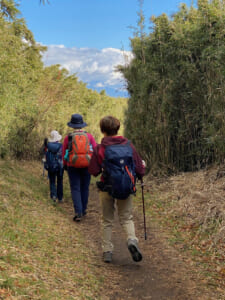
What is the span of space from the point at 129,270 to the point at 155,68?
6450 mm

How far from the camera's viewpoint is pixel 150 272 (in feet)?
14.3

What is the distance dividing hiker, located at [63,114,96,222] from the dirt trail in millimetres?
906

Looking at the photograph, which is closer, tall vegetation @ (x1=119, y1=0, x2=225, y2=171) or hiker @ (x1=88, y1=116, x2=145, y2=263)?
hiker @ (x1=88, y1=116, x2=145, y2=263)

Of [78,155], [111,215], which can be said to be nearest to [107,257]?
[111,215]

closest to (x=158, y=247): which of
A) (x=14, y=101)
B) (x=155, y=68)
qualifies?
(x=155, y=68)

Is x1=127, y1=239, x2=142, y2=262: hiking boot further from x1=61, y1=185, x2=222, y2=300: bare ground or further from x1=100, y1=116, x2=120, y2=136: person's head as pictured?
x1=100, y1=116, x2=120, y2=136: person's head

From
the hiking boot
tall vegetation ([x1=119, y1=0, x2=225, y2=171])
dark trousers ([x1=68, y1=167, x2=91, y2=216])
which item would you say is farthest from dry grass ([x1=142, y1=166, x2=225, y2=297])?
dark trousers ([x1=68, y1=167, x2=91, y2=216])

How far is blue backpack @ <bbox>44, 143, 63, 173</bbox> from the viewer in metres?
7.74

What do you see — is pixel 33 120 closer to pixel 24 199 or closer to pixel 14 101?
pixel 14 101

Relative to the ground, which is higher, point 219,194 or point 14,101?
point 14,101

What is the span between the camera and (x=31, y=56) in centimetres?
1379

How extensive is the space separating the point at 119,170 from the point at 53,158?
3.81m

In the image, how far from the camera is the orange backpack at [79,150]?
6.35 meters

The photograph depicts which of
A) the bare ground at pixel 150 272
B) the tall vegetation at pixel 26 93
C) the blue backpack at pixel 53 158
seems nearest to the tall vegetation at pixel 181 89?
the tall vegetation at pixel 26 93
